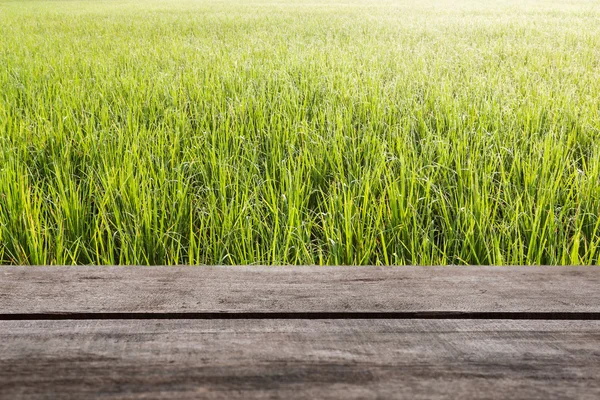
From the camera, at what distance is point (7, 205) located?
4.83 ft

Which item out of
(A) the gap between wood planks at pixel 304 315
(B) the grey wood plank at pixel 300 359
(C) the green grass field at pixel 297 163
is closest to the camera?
(B) the grey wood plank at pixel 300 359

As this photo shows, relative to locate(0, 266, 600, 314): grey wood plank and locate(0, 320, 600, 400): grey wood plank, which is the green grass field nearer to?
locate(0, 266, 600, 314): grey wood plank

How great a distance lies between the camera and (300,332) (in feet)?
2.15

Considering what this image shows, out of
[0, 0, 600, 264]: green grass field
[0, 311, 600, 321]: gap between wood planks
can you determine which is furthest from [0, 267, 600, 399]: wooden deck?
[0, 0, 600, 264]: green grass field

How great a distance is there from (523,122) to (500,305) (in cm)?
167

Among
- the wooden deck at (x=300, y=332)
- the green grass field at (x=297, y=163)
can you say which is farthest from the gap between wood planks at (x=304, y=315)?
the green grass field at (x=297, y=163)

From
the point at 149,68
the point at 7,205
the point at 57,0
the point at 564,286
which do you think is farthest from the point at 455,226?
the point at 57,0

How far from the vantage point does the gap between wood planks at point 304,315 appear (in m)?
0.69

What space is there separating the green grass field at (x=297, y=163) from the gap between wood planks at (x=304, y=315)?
0.46m

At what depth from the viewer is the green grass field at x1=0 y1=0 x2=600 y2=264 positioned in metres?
1.34

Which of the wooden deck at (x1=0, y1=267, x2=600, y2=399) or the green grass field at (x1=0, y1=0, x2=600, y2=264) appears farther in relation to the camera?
the green grass field at (x1=0, y1=0, x2=600, y2=264)

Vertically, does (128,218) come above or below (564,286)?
below

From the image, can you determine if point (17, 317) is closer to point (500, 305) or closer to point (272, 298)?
point (272, 298)

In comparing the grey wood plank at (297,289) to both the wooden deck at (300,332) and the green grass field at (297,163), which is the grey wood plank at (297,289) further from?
the green grass field at (297,163)
